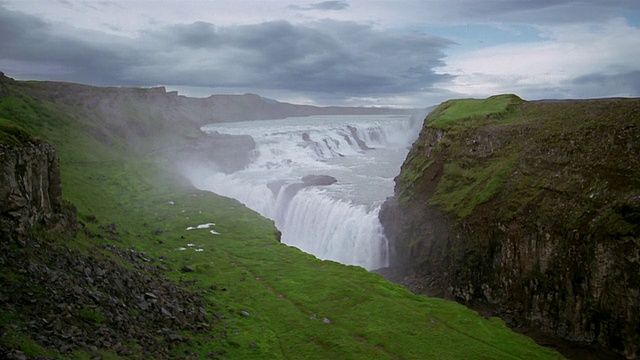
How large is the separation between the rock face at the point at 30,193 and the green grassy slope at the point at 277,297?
1874 millimetres

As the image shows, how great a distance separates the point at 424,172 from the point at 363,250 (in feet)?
32.9

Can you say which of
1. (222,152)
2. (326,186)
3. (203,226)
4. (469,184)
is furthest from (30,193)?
(222,152)

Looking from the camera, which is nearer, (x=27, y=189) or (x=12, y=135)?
(x=27, y=189)

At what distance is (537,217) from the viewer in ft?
101

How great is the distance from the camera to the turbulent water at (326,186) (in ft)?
157

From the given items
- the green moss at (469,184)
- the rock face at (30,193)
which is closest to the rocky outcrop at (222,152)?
the green moss at (469,184)

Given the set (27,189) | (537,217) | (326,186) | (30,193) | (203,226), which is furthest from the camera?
(326,186)

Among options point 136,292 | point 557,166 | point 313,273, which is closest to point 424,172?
point 557,166

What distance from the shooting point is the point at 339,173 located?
3091 inches

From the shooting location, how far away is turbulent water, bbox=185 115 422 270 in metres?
47.9

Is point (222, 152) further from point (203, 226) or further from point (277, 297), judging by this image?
point (277, 297)

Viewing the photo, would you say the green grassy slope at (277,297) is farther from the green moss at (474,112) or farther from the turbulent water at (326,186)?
the green moss at (474,112)

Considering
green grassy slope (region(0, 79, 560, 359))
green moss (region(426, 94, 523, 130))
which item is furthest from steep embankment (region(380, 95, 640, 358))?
green grassy slope (region(0, 79, 560, 359))

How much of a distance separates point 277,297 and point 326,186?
119 feet
